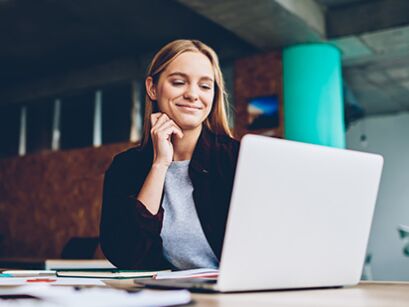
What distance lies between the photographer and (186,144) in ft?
5.42

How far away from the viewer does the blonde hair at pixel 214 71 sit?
5.47ft

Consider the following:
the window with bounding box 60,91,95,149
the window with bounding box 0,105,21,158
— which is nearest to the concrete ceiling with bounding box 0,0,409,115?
the window with bounding box 60,91,95,149

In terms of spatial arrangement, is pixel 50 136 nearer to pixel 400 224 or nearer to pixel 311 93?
pixel 311 93

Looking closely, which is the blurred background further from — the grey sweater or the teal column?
the grey sweater

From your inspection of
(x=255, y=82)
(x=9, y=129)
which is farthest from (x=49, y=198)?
(x=255, y=82)

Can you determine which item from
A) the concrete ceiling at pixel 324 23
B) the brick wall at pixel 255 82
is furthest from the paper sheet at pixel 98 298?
the brick wall at pixel 255 82

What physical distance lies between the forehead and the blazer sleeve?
384mm

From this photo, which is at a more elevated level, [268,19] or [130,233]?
[268,19]

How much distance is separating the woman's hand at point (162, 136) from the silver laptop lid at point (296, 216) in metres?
0.59

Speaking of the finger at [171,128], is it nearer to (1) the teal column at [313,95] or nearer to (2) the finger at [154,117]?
(2) the finger at [154,117]

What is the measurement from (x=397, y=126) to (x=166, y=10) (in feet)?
16.8

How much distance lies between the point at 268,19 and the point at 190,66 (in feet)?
13.6

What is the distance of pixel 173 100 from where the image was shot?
5.34 feet

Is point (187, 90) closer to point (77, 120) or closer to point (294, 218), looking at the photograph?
point (294, 218)
